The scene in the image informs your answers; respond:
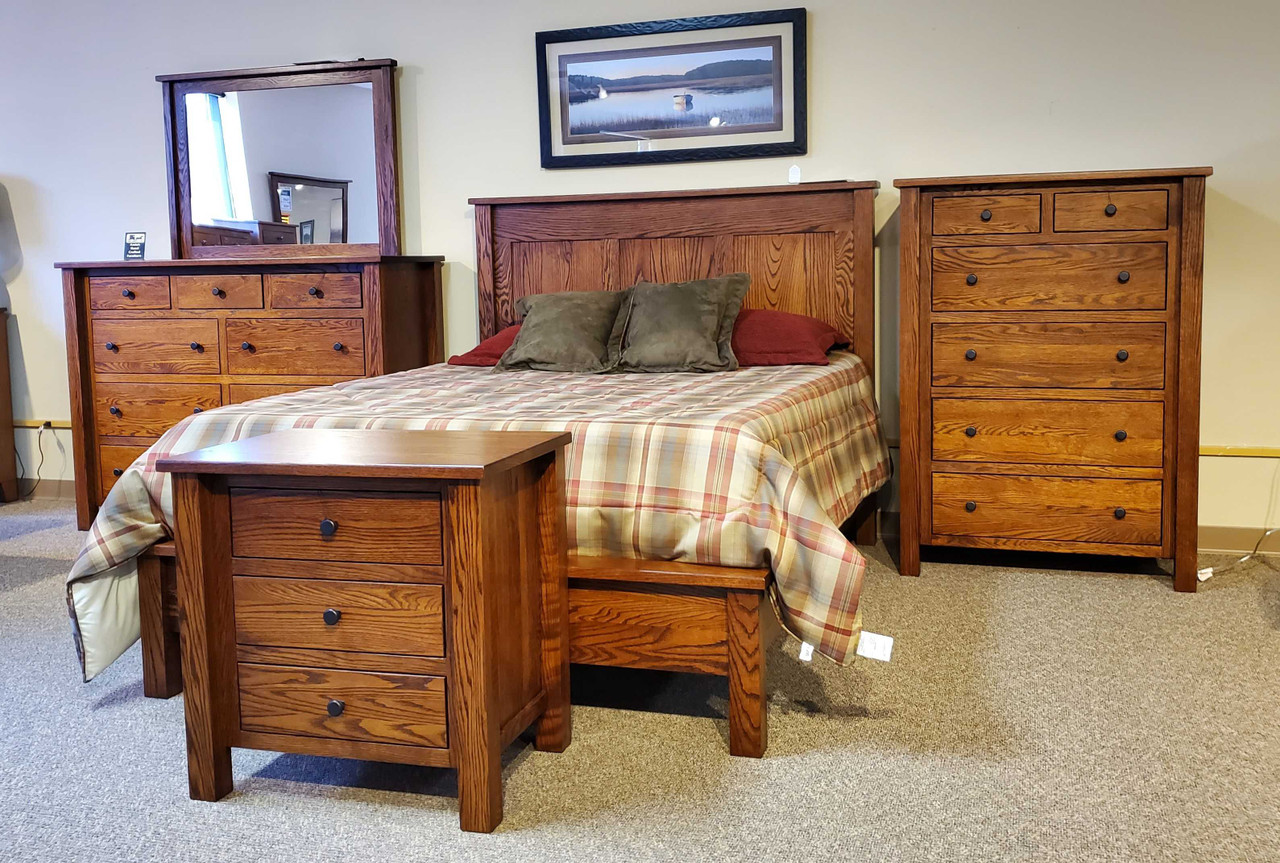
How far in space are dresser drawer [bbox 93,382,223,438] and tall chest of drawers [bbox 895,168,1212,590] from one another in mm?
2573

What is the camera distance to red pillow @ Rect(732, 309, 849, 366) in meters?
3.54

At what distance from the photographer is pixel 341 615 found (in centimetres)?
180

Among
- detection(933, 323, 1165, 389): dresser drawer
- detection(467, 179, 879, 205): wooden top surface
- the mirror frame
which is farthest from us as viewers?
the mirror frame

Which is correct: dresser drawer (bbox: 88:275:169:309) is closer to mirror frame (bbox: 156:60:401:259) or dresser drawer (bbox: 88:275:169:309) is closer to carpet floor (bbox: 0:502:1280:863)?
mirror frame (bbox: 156:60:401:259)

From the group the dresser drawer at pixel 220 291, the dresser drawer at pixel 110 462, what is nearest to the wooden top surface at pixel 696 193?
the dresser drawer at pixel 220 291

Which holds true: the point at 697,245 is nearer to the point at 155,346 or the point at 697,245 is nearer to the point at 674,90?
the point at 674,90

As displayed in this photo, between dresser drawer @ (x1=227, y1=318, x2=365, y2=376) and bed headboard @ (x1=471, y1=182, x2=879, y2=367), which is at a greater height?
bed headboard @ (x1=471, y1=182, x2=879, y2=367)

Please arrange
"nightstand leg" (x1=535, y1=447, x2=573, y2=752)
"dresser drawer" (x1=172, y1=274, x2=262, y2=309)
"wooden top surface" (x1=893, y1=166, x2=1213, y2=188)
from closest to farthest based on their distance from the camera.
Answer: "nightstand leg" (x1=535, y1=447, x2=573, y2=752), "wooden top surface" (x1=893, y1=166, x2=1213, y2=188), "dresser drawer" (x1=172, y1=274, x2=262, y2=309)

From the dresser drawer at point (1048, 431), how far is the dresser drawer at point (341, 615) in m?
2.07

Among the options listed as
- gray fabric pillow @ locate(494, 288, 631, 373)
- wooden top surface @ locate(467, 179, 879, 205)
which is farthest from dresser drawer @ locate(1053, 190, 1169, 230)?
gray fabric pillow @ locate(494, 288, 631, 373)

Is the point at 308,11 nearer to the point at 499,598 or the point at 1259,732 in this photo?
the point at 499,598

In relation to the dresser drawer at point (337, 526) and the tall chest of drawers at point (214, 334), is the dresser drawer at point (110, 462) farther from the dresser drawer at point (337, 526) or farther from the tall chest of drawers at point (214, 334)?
the dresser drawer at point (337, 526)

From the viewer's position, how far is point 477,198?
166 inches

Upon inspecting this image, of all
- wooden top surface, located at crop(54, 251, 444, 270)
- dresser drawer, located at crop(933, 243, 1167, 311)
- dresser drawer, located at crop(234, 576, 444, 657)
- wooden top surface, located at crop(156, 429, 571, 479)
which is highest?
wooden top surface, located at crop(54, 251, 444, 270)
